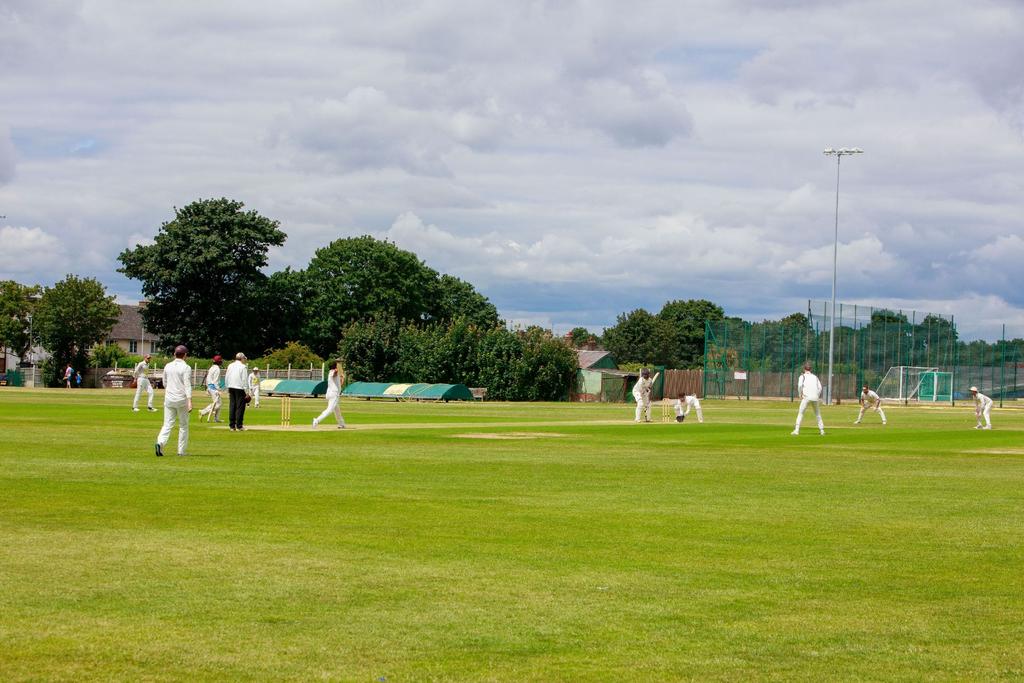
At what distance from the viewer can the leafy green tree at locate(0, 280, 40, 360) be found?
11831 centimetres

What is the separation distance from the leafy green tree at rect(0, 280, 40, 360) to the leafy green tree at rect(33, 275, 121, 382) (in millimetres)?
9258

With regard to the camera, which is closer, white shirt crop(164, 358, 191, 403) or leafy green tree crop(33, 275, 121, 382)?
white shirt crop(164, 358, 191, 403)

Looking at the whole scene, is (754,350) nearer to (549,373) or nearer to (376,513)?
(549,373)

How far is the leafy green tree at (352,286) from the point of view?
385ft

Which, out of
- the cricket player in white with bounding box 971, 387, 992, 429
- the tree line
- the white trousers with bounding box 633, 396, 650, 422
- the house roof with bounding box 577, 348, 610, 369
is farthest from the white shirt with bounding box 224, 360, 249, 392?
the house roof with bounding box 577, 348, 610, 369

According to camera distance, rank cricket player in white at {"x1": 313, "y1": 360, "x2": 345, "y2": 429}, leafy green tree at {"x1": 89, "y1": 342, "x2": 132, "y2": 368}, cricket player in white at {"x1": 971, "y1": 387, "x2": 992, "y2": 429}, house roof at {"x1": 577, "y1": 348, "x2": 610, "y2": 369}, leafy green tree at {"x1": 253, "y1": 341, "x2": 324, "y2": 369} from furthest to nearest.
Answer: house roof at {"x1": 577, "y1": 348, "x2": 610, "y2": 369}, leafy green tree at {"x1": 89, "y1": 342, "x2": 132, "y2": 368}, leafy green tree at {"x1": 253, "y1": 341, "x2": 324, "y2": 369}, cricket player in white at {"x1": 971, "y1": 387, "x2": 992, "y2": 429}, cricket player in white at {"x1": 313, "y1": 360, "x2": 345, "y2": 429}

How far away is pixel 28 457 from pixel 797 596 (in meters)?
15.9

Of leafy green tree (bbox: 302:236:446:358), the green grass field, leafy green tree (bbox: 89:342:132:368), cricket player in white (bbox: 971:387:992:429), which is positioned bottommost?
the green grass field

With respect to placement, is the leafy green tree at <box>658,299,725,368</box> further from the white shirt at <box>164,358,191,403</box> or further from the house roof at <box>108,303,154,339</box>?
the white shirt at <box>164,358,191,403</box>

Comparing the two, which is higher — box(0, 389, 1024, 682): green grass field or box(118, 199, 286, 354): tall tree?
box(118, 199, 286, 354): tall tree

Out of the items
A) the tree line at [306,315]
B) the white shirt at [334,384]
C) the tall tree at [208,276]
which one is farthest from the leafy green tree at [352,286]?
the white shirt at [334,384]

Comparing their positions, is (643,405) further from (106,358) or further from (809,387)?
(106,358)

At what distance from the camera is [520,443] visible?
98.1ft

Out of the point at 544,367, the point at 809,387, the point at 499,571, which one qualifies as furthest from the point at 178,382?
the point at 544,367
